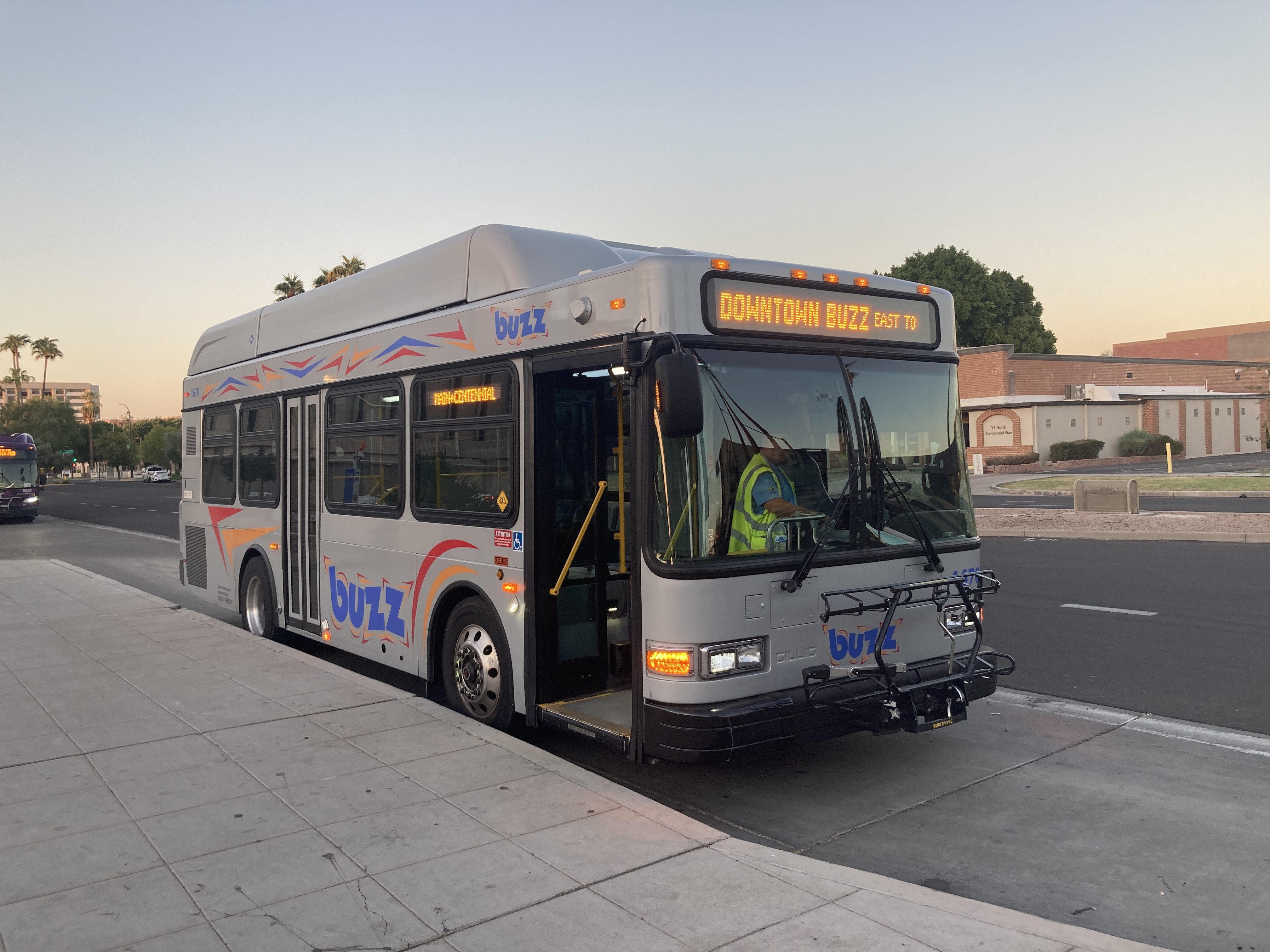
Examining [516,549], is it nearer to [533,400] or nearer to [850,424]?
[533,400]

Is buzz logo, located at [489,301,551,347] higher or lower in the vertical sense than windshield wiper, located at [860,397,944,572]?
higher

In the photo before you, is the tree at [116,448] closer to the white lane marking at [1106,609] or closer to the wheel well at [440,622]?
the white lane marking at [1106,609]

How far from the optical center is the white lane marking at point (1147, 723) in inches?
261

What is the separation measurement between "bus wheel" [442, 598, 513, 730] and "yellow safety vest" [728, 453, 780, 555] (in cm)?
200


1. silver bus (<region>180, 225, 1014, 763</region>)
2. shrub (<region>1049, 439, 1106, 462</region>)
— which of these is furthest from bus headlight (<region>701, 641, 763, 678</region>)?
shrub (<region>1049, 439, 1106, 462</region>)

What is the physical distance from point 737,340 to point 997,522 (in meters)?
19.2

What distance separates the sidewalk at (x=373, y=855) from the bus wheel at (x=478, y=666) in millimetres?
186

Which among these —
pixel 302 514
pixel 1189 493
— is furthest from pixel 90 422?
pixel 302 514

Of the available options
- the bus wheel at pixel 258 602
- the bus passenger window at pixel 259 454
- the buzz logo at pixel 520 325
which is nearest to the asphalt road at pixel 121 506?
the bus wheel at pixel 258 602

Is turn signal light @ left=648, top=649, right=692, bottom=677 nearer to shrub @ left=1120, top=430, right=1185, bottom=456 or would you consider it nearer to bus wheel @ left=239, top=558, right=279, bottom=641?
bus wheel @ left=239, top=558, right=279, bottom=641

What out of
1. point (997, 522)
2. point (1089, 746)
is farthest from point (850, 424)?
point (997, 522)

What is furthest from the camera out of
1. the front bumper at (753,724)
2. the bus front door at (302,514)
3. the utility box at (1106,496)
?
the utility box at (1106,496)

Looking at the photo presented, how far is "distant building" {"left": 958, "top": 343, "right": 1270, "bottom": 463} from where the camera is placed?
52.6 meters

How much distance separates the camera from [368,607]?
26.4 ft
